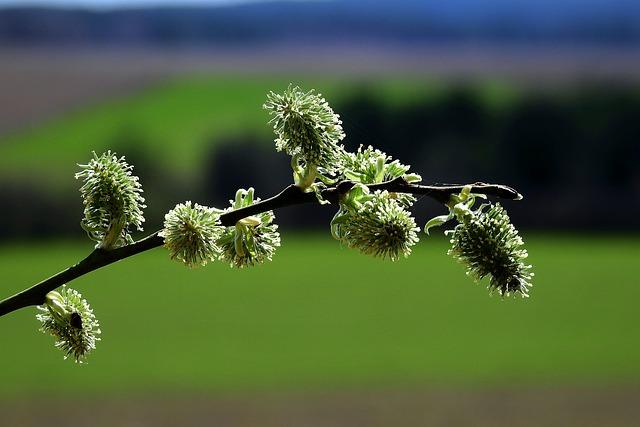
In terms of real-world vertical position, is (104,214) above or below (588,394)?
below

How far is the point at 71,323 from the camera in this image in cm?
76

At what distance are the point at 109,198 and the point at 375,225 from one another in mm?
236

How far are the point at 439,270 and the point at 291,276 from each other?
10.8 ft

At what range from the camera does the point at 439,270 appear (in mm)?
19547

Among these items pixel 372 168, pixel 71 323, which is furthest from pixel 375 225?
pixel 71 323

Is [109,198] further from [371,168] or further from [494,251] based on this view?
[494,251]

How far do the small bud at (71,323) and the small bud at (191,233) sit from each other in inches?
3.7

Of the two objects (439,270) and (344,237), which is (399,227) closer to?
(344,237)

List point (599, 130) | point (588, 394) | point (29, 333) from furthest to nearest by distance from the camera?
point (599, 130) → point (29, 333) → point (588, 394)

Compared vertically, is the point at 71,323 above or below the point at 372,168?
below

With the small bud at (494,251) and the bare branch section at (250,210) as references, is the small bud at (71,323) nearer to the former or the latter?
the bare branch section at (250,210)

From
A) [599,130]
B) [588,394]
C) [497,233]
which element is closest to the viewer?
[497,233]

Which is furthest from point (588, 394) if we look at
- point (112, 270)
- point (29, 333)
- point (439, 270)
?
point (112, 270)

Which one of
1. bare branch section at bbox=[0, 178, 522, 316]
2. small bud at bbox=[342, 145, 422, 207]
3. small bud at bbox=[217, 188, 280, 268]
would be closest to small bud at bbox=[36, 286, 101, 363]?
bare branch section at bbox=[0, 178, 522, 316]
